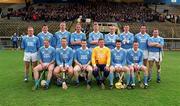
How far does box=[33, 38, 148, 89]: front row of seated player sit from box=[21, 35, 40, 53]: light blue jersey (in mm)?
719

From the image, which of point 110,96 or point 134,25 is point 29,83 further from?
point 134,25

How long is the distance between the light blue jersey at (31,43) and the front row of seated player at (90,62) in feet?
2.36

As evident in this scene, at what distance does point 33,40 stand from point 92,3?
35.1 metres

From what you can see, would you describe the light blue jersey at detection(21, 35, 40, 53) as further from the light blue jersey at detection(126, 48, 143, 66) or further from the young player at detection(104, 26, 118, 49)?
the light blue jersey at detection(126, 48, 143, 66)

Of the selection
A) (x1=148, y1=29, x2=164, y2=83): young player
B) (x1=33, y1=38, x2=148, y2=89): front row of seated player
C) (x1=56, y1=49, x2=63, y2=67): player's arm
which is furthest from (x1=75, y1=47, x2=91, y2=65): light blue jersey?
(x1=148, y1=29, x2=164, y2=83): young player

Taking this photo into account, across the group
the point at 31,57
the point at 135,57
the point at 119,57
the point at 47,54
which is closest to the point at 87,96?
the point at 119,57

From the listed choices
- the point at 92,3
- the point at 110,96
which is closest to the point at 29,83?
the point at 110,96

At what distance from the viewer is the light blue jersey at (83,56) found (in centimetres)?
1209

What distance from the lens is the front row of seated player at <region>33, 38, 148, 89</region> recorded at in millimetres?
11734

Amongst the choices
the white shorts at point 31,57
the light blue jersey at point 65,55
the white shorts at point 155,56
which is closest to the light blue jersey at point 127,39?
→ the white shorts at point 155,56

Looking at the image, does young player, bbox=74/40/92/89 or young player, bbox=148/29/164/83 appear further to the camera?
young player, bbox=148/29/164/83

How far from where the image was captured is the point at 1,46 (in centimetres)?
3031

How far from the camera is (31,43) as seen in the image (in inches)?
506

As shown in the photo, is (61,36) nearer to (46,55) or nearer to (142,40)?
(46,55)
